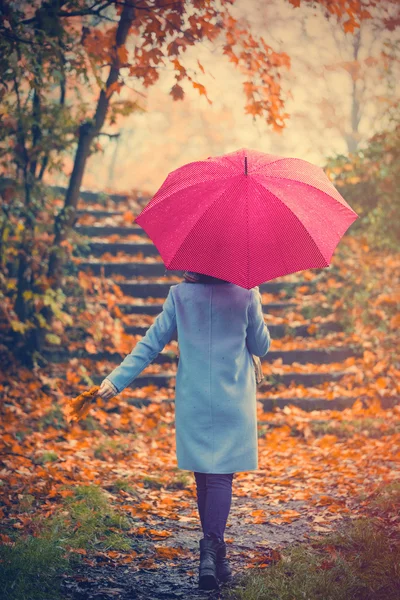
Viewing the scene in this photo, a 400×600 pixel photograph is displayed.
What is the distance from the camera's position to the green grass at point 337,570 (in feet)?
9.87

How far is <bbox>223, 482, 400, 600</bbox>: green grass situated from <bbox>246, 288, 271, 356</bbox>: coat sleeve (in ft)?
3.66

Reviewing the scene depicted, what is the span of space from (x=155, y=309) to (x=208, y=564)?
5438 millimetres

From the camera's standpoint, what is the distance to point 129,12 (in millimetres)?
6121

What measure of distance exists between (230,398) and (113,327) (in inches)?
180

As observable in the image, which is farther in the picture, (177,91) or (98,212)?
(98,212)

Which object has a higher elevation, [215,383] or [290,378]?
[215,383]

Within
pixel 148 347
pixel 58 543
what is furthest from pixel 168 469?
pixel 148 347

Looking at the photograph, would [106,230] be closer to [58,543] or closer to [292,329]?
[292,329]

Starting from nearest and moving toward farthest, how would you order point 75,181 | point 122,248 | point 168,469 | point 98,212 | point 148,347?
point 148,347
point 168,469
point 75,181
point 122,248
point 98,212

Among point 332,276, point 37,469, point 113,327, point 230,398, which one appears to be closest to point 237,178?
point 230,398

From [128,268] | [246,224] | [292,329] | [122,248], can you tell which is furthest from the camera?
[122,248]

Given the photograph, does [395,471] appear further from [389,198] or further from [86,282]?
[389,198]

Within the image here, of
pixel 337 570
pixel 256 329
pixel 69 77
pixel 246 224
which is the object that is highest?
pixel 69 77

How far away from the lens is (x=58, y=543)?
3529 millimetres
